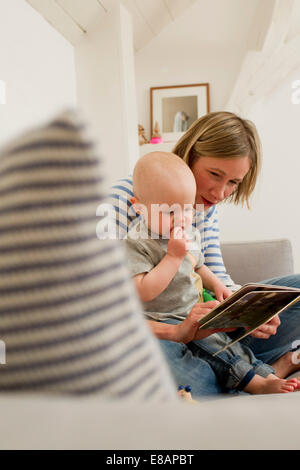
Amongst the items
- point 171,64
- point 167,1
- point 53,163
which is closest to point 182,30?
point 171,64

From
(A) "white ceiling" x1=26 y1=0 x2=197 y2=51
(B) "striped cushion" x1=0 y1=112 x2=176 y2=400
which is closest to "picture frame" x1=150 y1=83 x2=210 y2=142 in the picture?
(A) "white ceiling" x1=26 y1=0 x2=197 y2=51

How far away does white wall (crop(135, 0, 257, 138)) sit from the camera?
379 cm

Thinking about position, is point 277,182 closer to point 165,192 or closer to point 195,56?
point 195,56

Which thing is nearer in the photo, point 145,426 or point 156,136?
point 145,426

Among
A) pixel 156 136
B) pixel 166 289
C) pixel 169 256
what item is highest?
pixel 156 136

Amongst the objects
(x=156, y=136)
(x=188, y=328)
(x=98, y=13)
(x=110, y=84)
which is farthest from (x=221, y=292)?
(x=156, y=136)

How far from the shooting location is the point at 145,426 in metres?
0.21

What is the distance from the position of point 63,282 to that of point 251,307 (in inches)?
29.0

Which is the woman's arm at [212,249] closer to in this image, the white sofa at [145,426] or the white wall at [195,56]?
the white sofa at [145,426]

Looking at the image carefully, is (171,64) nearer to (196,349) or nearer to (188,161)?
(188,161)

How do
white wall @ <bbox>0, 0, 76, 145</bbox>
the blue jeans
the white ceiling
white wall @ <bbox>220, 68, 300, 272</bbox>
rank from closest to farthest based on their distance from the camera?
1. the blue jeans
2. white wall @ <bbox>0, 0, 76, 145</bbox>
3. the white ceiling
4. white wall @ <bbox>220, 68, 300, 272</bbox>

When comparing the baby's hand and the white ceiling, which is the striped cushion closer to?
the baby's hand

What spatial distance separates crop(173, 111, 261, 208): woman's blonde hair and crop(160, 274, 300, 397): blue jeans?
549 mm

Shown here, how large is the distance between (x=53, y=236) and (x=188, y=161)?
128 cm
